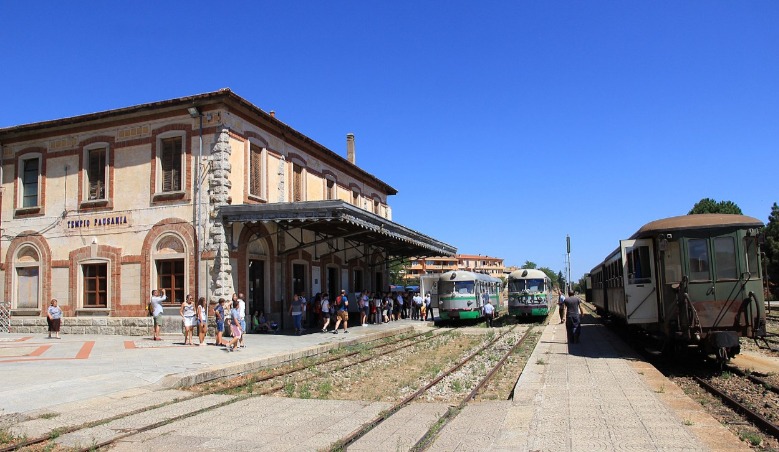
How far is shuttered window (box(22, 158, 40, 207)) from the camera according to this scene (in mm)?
22891

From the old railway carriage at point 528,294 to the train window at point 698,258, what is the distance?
53.1ft

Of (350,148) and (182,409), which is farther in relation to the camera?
(350,148)

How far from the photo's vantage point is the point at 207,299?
19391mm

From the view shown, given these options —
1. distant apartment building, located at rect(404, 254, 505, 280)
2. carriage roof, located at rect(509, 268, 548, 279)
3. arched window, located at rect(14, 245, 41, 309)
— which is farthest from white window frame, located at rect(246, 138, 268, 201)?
distant apartment building, located at rect(404, 254, 505, 280)

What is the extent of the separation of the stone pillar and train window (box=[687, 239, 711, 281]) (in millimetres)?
13425

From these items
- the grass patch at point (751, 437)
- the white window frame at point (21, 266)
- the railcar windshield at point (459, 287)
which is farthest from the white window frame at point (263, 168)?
the grass patch at point (751, 437)

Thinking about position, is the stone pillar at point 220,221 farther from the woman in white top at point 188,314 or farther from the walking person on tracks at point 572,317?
the walking person on tracks at point 572,317

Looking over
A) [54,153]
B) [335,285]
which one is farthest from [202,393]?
[335,285]

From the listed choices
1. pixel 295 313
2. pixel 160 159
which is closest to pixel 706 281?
pixel 295 313

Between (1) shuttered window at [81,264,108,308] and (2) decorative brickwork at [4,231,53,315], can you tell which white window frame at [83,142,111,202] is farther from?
(2) decorative brickwork at [4,231,53,315]

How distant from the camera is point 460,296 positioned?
28.3 meters

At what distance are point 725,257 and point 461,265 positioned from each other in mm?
127675

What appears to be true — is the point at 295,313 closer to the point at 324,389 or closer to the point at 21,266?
the point at 324,389

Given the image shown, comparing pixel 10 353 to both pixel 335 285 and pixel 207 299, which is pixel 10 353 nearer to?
pixel 207 299
